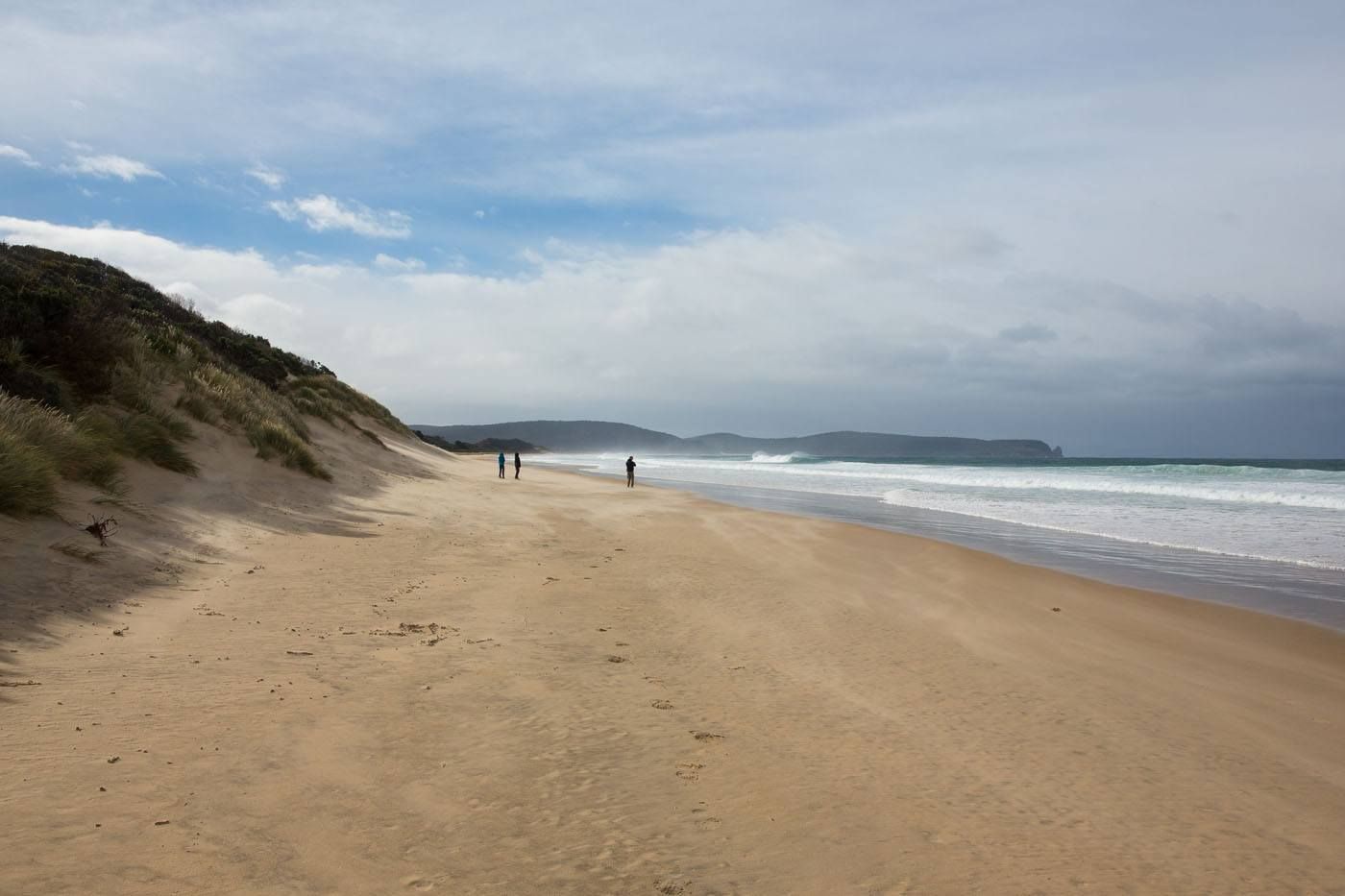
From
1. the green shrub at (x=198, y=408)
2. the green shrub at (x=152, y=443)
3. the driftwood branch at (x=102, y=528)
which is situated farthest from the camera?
the green shrub at (x=198, y=408)

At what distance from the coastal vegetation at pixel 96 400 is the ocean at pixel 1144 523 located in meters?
13.1

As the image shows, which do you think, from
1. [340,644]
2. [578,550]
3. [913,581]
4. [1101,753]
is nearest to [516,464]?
[578,550]

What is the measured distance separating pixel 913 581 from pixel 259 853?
363 inches

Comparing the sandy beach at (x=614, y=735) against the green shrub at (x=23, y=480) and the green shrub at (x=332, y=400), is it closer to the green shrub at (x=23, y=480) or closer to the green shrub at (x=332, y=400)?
the green shrub at (x=23, y=480)

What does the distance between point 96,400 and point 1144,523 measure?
2166 cm

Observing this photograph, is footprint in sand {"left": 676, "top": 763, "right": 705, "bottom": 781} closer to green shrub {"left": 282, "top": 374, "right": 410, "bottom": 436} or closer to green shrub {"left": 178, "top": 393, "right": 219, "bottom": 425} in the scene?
green shrub {"left": 178, "top": 393, "right": 219, "bottom": 425}

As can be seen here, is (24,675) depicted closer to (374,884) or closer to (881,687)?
(374,884)

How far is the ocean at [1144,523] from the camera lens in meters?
11.1

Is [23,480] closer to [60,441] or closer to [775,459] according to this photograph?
[60,441]

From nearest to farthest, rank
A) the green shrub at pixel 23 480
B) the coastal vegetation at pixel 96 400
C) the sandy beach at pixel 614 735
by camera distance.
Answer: the sandy beach at pixel 614 735, the green shrub at pixel 23 480, the coastal vegetation at pixel 96 400

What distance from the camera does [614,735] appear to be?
444 centimetres

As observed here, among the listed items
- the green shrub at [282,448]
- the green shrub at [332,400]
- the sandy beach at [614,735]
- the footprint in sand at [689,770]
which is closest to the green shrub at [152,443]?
the sandy beach at [614,735]

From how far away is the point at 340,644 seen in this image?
18.7 ft

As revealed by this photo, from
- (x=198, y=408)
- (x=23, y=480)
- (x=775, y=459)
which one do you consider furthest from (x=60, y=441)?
(x=775, y=459)
